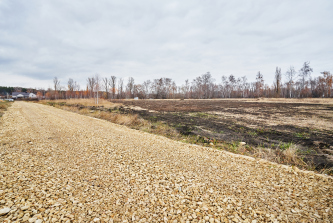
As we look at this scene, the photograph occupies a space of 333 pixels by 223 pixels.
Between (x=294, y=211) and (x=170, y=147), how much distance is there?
420 centimetres

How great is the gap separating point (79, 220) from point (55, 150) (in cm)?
404

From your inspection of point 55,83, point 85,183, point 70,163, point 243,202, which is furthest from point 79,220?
point 55,83

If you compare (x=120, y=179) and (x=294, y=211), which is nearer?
(x=294, y=211)

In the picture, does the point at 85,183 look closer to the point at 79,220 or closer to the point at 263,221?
the point at 79,220

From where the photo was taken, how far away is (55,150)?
543cm

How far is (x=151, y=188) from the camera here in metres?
3.38

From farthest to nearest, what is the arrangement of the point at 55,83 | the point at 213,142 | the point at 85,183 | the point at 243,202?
the point at 55,83 < the point at 213,142 < the point at 85,183 < the point at 243,202

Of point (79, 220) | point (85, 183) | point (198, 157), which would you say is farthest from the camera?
point (198, 157)

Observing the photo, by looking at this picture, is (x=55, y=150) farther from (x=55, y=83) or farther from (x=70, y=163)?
(x=55, y=83)

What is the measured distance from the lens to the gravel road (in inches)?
102

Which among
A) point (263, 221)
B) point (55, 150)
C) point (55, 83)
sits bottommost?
point (263, 221)

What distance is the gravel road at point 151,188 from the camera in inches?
102

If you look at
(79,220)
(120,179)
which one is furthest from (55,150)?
(79,220)

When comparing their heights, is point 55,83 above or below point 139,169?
above
